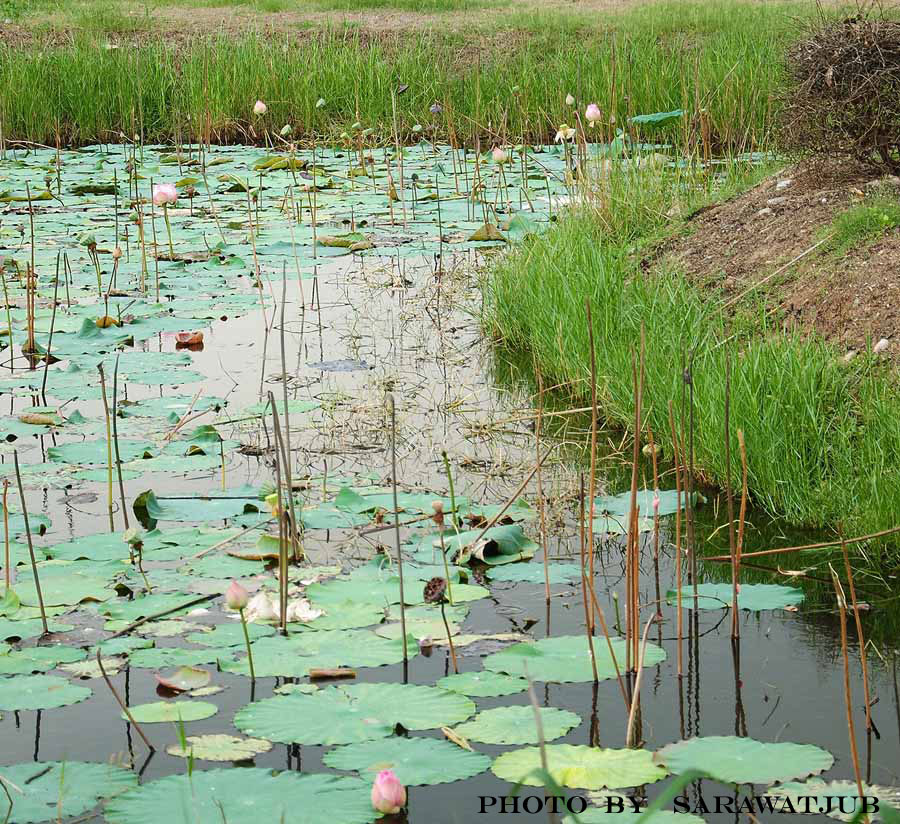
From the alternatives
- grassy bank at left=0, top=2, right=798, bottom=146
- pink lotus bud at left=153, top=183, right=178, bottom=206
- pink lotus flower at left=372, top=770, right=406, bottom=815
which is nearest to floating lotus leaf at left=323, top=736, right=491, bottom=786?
pink lotus flower at left=372, top=770, right=406, bottom=815

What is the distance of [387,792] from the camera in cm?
163

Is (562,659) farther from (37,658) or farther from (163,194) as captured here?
(163,194)

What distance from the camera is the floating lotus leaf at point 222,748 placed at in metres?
1.92

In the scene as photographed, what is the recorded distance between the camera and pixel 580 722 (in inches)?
80.3

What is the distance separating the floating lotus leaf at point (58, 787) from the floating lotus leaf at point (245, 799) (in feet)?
0.17

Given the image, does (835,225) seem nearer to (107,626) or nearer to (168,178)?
(107,626)

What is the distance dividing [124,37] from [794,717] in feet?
42.7

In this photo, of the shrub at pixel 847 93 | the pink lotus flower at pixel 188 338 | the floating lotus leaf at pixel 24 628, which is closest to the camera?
the floating lotus leaf at pixel 24 628

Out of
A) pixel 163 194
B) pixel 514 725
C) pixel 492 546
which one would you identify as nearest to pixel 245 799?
pixel 514 725

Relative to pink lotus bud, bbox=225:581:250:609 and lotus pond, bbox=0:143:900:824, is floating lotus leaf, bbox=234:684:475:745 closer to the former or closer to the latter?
lotus pond, bbox=0:143:900:824

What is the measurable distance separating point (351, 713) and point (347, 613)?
432mm

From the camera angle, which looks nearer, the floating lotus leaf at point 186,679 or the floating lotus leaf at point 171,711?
the floating lotus leaf at point 171,711

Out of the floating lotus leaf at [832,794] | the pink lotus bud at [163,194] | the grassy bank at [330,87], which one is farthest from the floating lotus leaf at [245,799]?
the grassy bank at [330,87]

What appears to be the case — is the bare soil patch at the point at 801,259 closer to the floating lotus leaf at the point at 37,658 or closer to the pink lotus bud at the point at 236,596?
the pink lotus bud at the point at 236,596
